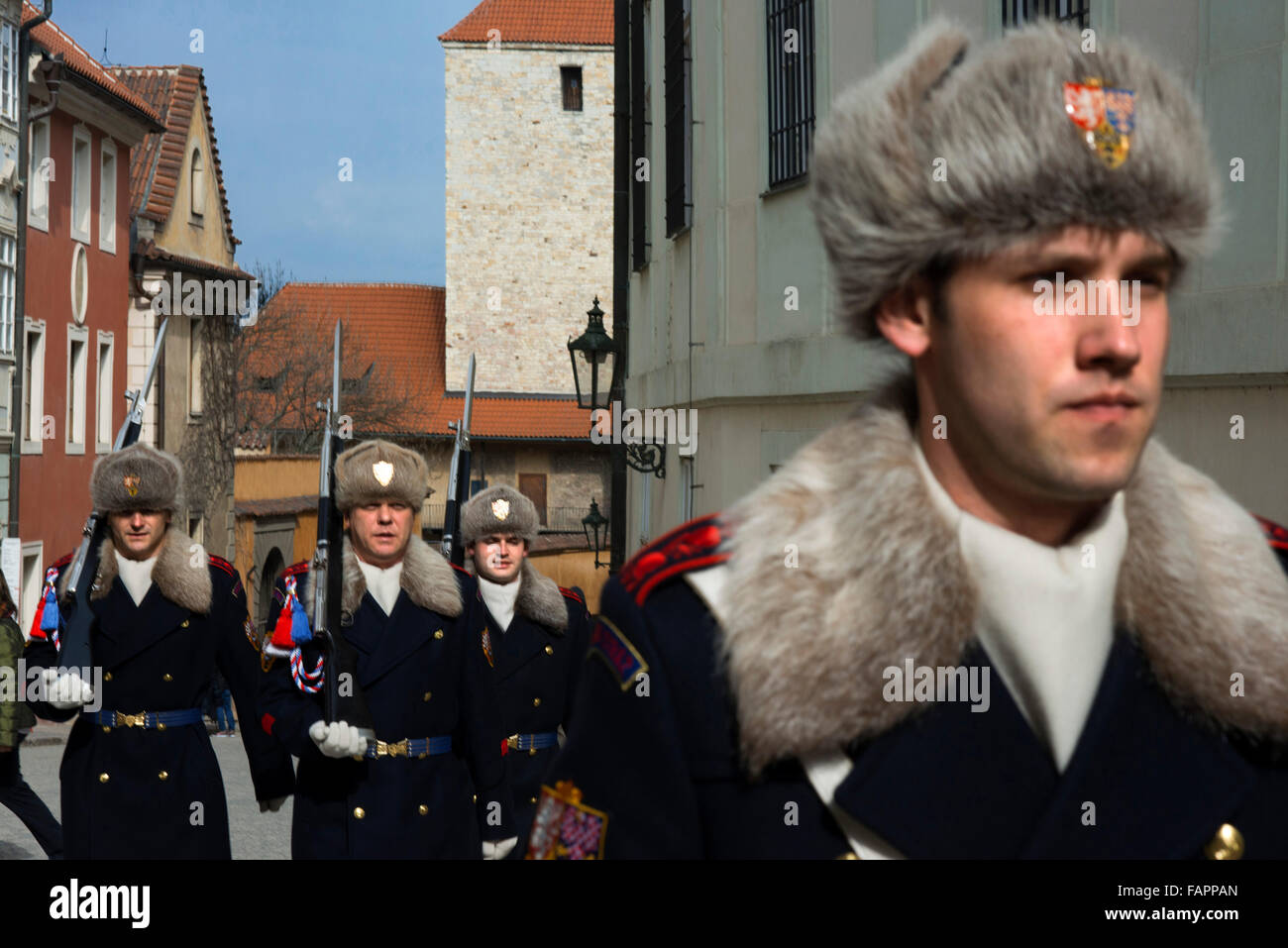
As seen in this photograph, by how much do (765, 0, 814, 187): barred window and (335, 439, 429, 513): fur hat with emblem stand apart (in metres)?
5.13

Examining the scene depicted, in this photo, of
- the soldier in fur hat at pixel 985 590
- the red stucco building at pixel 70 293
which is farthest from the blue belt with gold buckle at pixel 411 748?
the red stucco building at pixel 70 293

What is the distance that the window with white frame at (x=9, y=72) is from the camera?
2588 cm

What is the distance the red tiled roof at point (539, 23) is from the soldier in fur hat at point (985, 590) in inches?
2100

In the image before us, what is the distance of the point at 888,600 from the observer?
2.15 m

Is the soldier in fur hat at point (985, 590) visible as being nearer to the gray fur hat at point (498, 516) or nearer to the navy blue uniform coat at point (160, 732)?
the navy blue uniform coat at point (160, 732)

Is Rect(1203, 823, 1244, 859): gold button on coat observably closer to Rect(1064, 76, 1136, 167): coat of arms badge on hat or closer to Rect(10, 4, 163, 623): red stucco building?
Rect(1064, 76, 1136, 167): coat of arms badge on hat

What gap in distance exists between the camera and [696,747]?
2.19 metres

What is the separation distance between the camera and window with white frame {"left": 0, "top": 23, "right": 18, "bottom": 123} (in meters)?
25.9

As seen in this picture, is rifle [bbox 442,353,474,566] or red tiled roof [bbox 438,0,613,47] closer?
rifle [bbox 442,353,474,566]

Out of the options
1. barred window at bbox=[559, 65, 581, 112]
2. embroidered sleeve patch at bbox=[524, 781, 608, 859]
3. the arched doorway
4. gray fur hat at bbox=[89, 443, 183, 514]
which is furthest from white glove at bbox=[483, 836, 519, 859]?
barred window at bbox=[559, 65, 581, 112]

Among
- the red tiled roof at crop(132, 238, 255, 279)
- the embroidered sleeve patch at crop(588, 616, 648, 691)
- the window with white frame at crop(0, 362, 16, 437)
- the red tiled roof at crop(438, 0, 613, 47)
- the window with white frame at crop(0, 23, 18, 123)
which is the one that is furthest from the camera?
the red tiled roof at crop(438, 0, 613, 47)

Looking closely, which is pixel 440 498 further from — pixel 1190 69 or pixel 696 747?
pixel 696 747
